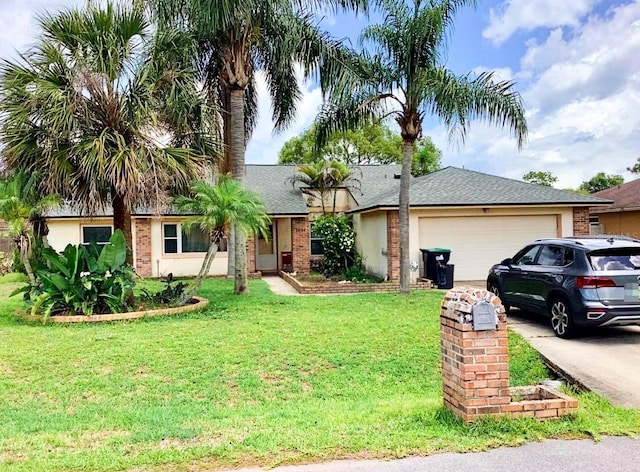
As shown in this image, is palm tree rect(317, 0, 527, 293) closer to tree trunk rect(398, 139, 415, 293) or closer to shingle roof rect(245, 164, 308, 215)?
tree trunk rect(398, 139, 415, 293)

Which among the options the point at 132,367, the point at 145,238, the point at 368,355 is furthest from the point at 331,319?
the point at 145,238

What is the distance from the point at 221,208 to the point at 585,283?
685 centimetres

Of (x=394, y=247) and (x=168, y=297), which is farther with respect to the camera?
(x=394, y=247)

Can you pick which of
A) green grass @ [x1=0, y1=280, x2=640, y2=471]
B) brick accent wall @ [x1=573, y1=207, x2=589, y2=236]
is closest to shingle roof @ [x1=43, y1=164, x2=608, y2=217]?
brick accent wall @ [x1=573, y1=207, x2=589, y2=236]

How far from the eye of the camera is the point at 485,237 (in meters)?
16.1

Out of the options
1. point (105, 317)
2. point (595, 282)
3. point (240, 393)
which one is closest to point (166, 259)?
point (105, 317)

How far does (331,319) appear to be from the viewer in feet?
31.9

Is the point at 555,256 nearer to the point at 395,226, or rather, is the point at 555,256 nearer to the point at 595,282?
the point at 595,282

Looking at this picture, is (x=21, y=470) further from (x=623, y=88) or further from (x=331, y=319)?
(x=623, y=88)

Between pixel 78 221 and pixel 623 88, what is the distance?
19.4m

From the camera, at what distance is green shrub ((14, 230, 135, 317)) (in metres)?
10.0

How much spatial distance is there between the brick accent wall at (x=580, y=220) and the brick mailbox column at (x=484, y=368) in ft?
42.2

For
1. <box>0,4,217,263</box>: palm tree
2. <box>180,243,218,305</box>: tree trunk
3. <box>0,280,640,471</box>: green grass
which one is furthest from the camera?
<box>180,243,218,305</box>: tree trunk

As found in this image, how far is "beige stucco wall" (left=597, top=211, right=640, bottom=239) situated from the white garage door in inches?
298
